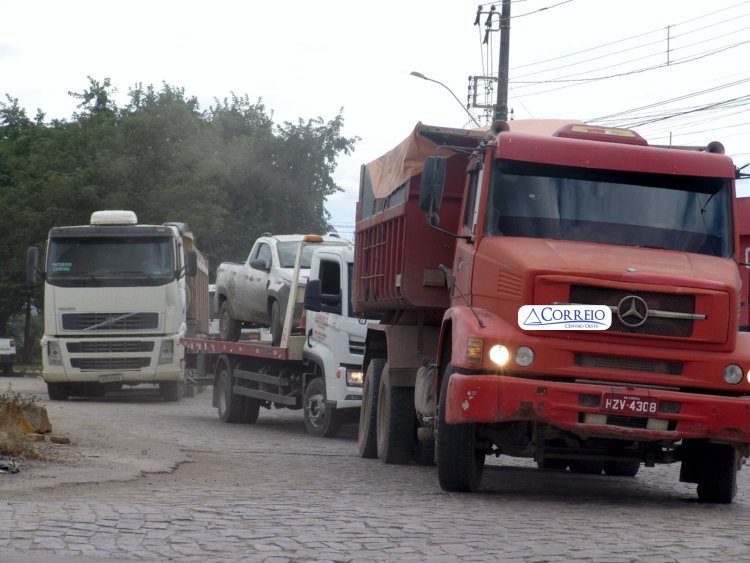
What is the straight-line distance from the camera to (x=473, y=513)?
365 inches

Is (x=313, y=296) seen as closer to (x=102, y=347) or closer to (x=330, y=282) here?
(x=330, y=282)

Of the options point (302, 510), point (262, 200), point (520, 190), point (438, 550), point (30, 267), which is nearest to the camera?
point (438, 550)

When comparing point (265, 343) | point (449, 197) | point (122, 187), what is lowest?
point (265, 343)

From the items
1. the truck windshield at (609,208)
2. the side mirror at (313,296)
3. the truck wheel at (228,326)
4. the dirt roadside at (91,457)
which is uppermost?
the truck windshield at (609,208)

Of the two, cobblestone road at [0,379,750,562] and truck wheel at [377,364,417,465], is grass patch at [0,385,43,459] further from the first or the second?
truck wheel at [377,364,417,465]

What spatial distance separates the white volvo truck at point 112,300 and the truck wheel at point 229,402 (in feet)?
15.9

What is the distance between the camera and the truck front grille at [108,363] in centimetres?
2577

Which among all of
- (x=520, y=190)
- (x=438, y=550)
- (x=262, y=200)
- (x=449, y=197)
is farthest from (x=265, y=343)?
(x=262, y=200)

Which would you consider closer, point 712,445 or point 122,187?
point 712,445

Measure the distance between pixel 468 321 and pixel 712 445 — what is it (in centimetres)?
232

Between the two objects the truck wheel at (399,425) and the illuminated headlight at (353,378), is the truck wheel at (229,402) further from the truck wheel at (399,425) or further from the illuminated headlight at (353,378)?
the truck wheel at (399,425)

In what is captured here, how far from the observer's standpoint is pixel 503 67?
92.9 feet

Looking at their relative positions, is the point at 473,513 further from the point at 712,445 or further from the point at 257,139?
the point at 257,139

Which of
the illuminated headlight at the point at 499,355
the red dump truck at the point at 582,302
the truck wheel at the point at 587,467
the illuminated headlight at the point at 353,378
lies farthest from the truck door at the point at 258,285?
the illuminated headlight at the point at 499,355
